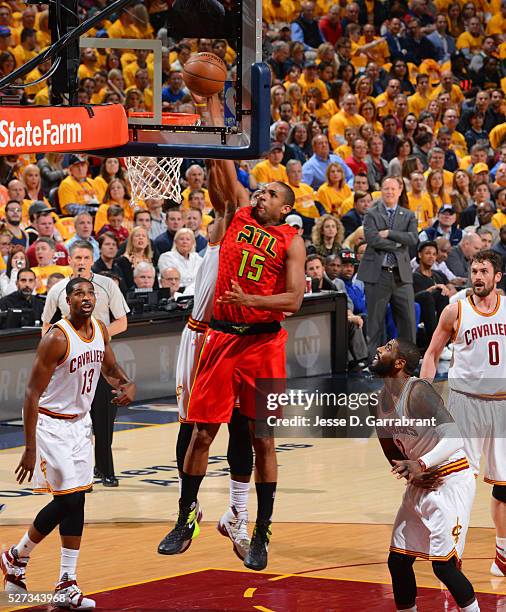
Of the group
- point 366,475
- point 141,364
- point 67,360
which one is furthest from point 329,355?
point 67,360

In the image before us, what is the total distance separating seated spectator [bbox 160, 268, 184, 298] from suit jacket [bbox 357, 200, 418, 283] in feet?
6.63

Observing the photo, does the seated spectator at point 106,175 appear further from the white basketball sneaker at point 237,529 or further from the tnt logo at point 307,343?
the white basketball sneaker at point 237,529

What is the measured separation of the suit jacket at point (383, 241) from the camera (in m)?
14.6

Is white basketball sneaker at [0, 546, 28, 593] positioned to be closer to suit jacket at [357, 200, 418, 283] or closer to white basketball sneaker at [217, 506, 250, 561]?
white basketball sneaker at [217, 506, 250, 561]

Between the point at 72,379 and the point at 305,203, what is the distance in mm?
9619

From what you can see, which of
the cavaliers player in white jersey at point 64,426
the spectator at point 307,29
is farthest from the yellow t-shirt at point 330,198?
the cavaliers player in white jersey at point 64,426

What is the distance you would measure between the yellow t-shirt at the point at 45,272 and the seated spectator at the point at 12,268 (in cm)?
30

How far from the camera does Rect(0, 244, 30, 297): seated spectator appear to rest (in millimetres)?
13164

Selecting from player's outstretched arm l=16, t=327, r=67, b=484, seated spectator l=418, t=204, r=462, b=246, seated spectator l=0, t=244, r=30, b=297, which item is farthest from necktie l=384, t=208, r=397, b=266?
player's outstretched arm l=16, t=327, r=67, b=484

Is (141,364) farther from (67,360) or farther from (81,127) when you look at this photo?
(81,127)

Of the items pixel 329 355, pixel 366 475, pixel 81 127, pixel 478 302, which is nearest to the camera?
pixel 81 127

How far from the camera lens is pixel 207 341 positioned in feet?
26.7

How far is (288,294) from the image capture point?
780 centimetres

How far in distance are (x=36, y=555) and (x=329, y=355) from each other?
7.08 metres
